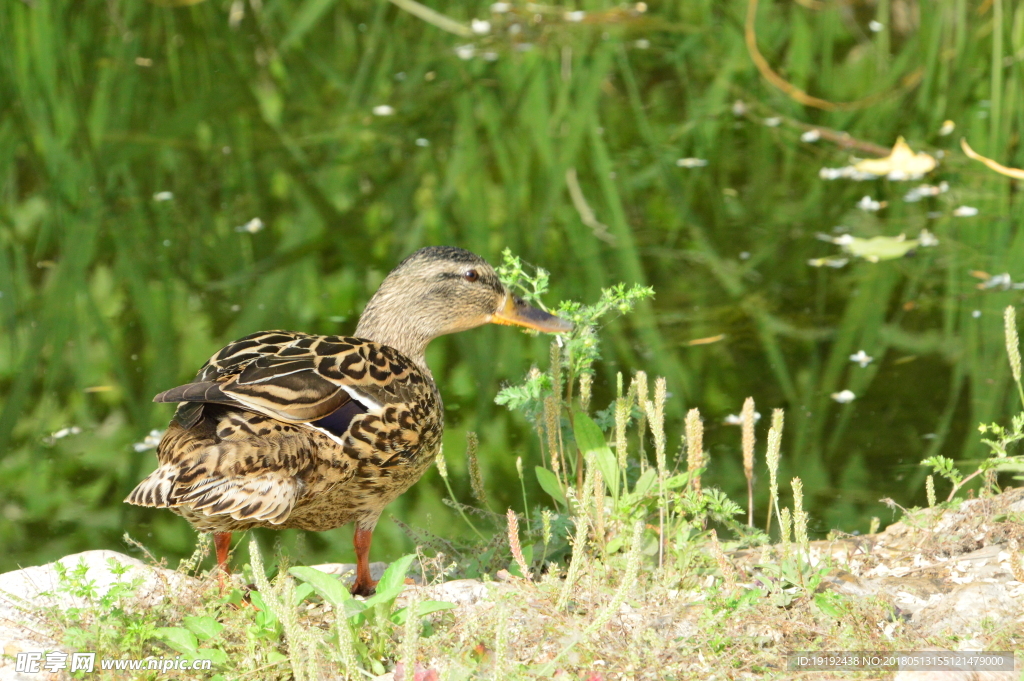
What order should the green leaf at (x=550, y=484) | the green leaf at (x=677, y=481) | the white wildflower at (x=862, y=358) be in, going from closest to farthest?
the green leaf at (x=677, y=481) < the green leaf at (x=550, y=484) < the white wildflower at (x=862, y=358)

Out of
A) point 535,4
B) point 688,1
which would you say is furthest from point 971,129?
point 535,4

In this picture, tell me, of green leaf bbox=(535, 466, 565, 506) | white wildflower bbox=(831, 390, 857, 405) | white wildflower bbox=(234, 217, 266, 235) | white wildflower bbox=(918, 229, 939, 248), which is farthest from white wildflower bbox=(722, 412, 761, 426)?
white wildflower bbox=(234, 217, 266, 235)

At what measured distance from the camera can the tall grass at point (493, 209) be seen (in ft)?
16.2

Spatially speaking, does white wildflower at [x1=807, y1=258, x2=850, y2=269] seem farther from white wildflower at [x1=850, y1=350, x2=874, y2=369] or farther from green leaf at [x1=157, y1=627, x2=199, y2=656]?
green leaf at [x1=157, y1=627, x2=199, y2=656]

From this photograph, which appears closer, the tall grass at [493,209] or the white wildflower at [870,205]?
the tall grass at [493,209]

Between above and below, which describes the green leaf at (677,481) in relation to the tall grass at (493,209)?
above

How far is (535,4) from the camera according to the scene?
1009 cm

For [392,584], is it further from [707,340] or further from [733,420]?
[707,340]

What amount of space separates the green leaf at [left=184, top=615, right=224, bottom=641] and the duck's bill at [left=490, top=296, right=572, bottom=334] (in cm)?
164

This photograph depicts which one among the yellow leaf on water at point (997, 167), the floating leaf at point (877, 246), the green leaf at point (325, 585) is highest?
the green leaf at point (325, 585)

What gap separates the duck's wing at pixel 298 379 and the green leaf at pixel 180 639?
0.57m

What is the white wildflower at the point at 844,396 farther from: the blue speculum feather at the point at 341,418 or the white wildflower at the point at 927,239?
the blue speculum feather at the point at 341,418

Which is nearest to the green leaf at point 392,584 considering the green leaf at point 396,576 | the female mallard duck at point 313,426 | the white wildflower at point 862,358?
the green leaf at point 396,576

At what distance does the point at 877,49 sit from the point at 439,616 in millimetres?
7100
